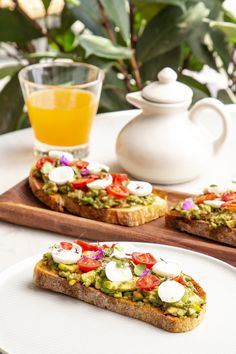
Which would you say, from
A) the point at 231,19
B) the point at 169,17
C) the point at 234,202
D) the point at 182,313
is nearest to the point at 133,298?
the point at 182,313

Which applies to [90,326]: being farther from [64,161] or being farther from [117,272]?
[64,161]

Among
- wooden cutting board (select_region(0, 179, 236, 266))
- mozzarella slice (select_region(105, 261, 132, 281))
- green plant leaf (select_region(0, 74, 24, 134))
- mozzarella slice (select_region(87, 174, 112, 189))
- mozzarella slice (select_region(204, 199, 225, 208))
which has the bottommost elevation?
green plant leaf (select_region(0, 74, 24, 134))

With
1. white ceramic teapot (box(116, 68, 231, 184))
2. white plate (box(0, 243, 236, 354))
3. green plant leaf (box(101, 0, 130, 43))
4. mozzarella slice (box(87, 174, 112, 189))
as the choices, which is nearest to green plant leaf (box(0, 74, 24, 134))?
green plant leaf (box(101, 0, 130, 43))

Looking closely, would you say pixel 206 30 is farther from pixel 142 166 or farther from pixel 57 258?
pixel 57 258

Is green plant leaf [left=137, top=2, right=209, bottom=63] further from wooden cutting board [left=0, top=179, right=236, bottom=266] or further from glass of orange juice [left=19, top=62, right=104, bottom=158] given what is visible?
wooden cutting board [left=0, top=179, right=236, bottom=266]

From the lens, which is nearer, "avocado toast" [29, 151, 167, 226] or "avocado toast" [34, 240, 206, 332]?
"avocado toast" [34, 240, 206, 332]

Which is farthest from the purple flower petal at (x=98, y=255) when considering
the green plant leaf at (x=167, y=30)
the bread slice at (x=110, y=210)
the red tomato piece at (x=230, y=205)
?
the green plant leaf at (x=167, y=30)
